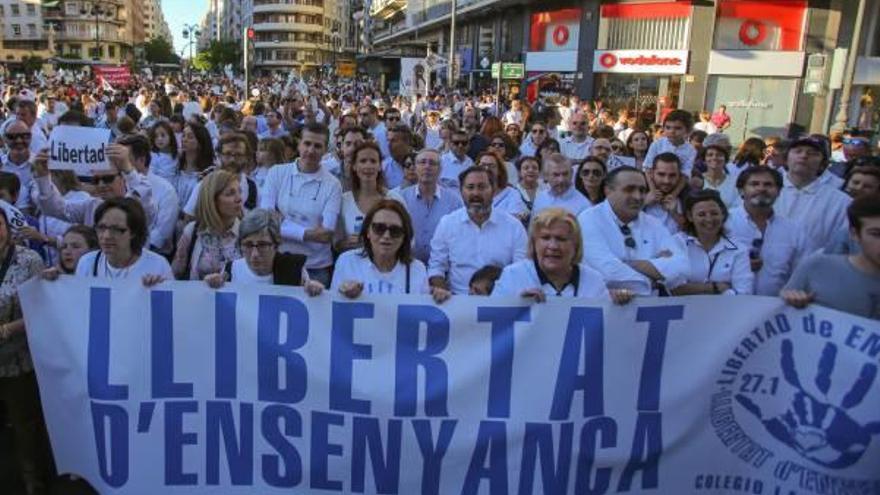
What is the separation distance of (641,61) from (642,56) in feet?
0.63

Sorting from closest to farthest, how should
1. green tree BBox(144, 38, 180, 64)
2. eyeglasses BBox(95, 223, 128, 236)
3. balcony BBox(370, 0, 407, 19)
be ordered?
eyeglasses BBox(95, 223, 128, 236) → balcony BBox(370, 0, 407, 19) → green tree BBox(144, 38, 180, 64)

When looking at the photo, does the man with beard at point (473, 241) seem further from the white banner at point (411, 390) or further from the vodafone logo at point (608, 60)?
the vodafone logo at point (608, 60)

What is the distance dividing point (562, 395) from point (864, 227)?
1605 millimetres

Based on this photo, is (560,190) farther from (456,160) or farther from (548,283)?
(456,160)

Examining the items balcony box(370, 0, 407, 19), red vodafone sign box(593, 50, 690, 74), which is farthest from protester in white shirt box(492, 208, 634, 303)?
balcony box(370, 0, 407, 19)

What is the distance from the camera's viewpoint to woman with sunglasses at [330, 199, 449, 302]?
3.92 metres

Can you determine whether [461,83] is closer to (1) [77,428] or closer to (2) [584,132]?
(2) [584,132]

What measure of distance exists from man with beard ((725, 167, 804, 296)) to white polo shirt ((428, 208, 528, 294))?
4.72 ft

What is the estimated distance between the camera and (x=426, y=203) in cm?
573

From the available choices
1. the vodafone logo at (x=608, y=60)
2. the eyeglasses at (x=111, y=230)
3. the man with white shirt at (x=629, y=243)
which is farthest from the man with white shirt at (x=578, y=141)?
the vodafone logo at (x=608, y=60)

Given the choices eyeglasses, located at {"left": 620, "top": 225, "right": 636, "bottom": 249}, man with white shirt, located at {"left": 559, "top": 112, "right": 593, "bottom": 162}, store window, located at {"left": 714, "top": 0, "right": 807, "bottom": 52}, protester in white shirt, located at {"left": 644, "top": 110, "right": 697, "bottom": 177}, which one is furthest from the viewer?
store window, located at {"left": 714, "top": 0, "right": 807, "bottom": 52}

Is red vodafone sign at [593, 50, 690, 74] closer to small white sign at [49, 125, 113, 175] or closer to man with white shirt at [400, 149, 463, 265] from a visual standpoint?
man with white shirt at [400, 149, 463, 265]

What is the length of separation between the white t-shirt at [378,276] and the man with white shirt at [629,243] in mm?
984

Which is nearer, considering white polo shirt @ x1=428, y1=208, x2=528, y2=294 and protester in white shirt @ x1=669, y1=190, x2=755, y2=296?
protester in white shirt @ x1=669, y1=190, x2=755, y2=296
